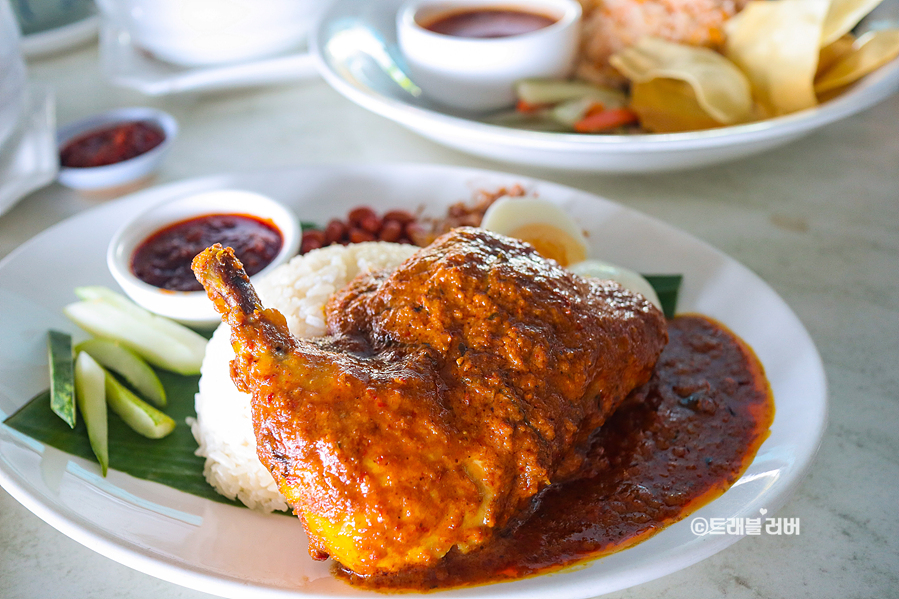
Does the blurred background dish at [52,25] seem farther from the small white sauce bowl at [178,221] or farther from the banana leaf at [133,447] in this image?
the banana leaf at [133,447]

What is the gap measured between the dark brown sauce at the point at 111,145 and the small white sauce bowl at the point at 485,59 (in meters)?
1.33

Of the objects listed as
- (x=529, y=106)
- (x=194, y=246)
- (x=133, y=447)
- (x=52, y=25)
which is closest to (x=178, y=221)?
(x=194, y=246)

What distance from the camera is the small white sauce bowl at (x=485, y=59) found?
3.21m

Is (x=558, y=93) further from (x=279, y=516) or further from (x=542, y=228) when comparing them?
(x=279, y=516)

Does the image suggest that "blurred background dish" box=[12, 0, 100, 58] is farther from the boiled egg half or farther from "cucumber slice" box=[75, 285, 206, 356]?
the boiled egg half

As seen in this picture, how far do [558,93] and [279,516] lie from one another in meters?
2.35

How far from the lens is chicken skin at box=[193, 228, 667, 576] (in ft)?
4.49

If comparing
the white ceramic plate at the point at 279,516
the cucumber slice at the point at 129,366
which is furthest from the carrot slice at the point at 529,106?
the cucumber slice at the point at 129,366

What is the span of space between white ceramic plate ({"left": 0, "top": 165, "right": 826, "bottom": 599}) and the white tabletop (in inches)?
7.3

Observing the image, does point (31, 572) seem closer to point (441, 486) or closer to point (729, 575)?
point (441, 486)

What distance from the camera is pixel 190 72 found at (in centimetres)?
388

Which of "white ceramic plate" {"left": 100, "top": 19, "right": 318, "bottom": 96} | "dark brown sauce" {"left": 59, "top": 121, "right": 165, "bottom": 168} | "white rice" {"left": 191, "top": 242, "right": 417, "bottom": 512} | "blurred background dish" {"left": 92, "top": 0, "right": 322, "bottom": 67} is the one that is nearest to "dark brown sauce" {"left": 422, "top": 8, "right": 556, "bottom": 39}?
"white ceramic plate" {"left": 100, "top": 19, "right": 318, "bottom": 96}

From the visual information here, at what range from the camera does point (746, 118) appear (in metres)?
3.02

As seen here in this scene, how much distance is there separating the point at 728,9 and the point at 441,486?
3.03 m
